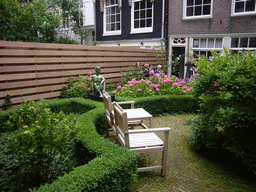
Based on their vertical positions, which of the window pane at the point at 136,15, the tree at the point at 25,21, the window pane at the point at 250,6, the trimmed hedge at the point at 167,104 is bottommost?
the trimmed hedge at the point at 167,104

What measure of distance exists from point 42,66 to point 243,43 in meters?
10.2

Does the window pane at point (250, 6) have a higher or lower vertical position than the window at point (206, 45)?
higher

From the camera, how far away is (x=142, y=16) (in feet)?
44.7

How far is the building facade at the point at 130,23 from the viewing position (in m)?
12.9

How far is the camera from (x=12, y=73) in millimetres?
5875

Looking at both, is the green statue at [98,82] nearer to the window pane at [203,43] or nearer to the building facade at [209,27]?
the building facade at [209,27]

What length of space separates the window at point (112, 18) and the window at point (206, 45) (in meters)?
5.73

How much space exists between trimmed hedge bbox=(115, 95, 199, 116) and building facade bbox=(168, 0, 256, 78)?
5588 mm

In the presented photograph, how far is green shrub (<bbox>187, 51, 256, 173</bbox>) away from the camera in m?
3.28

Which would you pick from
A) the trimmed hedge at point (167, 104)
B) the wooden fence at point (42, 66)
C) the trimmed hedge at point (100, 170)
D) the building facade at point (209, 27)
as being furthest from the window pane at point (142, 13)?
the trimmed hedge at point (100, 170)

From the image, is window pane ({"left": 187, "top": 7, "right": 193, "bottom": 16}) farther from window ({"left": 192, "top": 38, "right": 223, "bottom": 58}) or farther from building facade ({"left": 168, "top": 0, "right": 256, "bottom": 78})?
window ({"left": 192, "top": 38, "right": 223, "bottom": 58})

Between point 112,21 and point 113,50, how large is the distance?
23.0 ft

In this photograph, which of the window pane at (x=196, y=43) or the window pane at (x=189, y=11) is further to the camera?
the window pane at (x=196, y=43)

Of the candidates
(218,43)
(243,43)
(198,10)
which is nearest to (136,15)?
(198,10)
